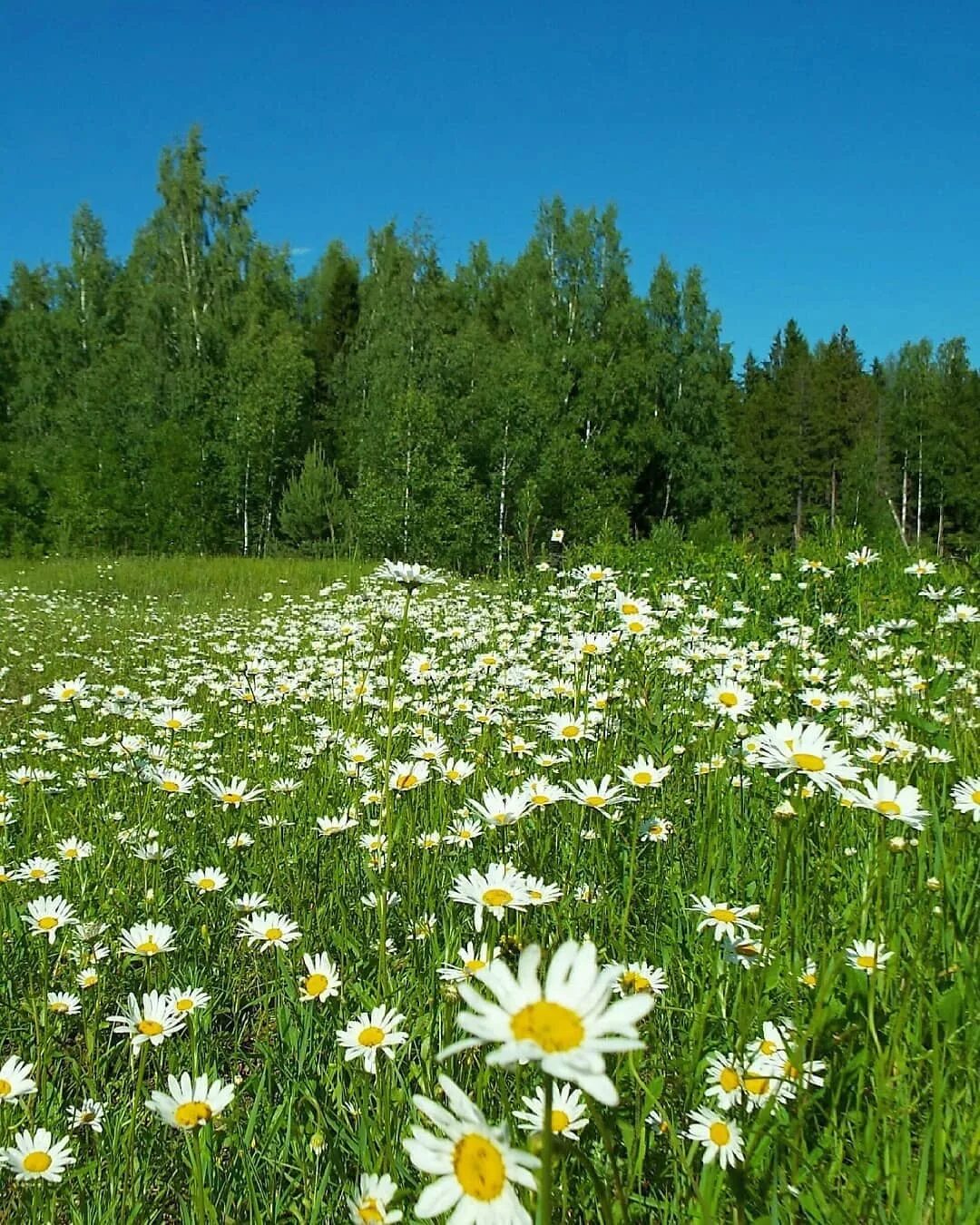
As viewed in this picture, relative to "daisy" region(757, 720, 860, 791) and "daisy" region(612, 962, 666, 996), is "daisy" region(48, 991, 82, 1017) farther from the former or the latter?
"daisy" region(757, 720, 860, 791)

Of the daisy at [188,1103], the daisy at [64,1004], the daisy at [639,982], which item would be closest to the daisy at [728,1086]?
the daisy at [639,982]

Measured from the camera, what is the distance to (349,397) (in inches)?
1176

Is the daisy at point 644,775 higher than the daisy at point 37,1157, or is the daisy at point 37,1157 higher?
the daisy at point 644,775

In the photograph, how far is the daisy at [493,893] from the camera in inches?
45.0

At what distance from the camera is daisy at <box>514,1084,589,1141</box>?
3.21 feet

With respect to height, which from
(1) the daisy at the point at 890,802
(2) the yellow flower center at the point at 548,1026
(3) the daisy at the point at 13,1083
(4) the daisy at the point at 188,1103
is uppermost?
(2) the yellow flower center at the point at 548,1026

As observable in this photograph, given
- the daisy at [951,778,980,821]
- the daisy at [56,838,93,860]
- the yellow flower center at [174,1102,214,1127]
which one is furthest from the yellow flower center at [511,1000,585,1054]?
the daisy at [56,838,93,860]

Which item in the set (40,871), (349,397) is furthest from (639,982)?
(349,397)

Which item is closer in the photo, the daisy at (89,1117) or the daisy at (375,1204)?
the daisy at (375,1204)

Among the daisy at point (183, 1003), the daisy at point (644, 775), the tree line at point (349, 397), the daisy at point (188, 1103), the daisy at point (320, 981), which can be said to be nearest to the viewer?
the daisy at point (188, 1103)

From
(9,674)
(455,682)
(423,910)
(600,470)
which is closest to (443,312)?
(600,470)

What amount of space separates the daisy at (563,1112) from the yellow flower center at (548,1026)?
0.48m

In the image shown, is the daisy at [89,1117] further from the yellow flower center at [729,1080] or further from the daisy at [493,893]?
the yellow flower center at [729,1080]

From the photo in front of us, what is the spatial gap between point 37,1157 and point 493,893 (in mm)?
658
